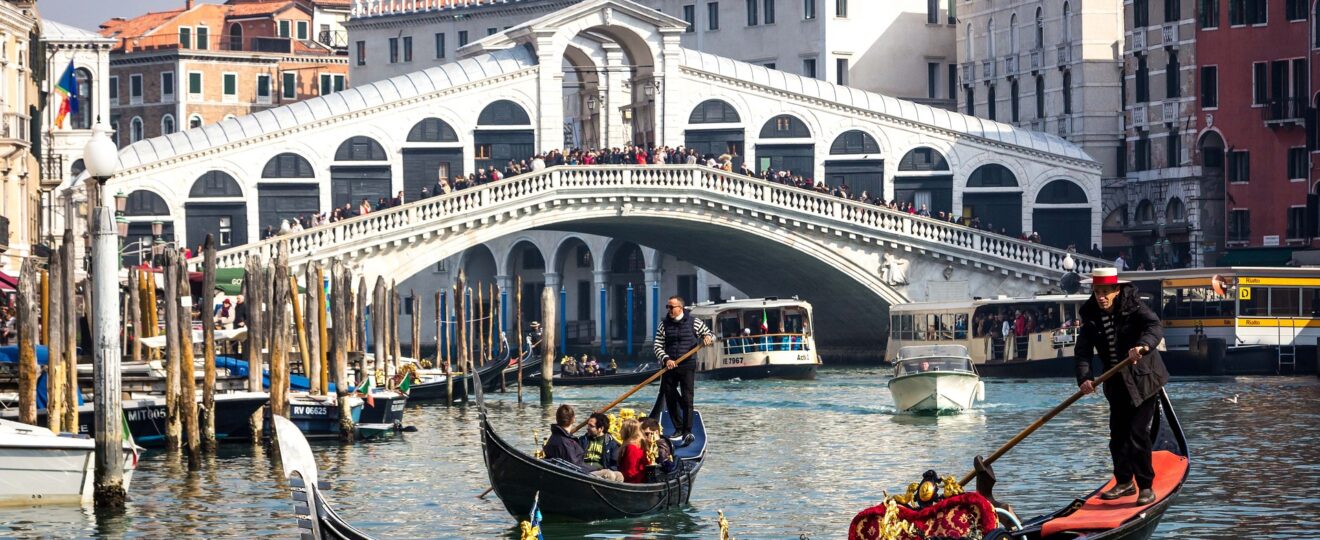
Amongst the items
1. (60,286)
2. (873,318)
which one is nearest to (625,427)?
(60,286)

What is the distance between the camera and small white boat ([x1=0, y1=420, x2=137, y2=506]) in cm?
1808

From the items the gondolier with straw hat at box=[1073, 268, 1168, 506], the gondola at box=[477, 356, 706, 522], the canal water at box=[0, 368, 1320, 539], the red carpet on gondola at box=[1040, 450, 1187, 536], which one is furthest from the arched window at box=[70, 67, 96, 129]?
the gondolier with straw hat at box=[1073, 268, 1168, 506]

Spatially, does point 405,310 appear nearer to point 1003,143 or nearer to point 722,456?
point 1003,143

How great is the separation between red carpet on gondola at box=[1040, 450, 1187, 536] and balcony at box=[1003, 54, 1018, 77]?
34907 millimetres

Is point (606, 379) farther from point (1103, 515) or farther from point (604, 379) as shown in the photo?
point (1103, 515)

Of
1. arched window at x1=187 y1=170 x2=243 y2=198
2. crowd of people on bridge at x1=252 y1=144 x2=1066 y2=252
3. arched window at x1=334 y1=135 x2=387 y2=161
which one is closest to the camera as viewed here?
crowd of people on bridge at x1=252 y1=144 x2=1066 y2=252

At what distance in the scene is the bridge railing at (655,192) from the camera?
3903cm

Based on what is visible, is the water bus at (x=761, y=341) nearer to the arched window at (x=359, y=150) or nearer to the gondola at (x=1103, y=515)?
the arched window at (x=359, y=150)

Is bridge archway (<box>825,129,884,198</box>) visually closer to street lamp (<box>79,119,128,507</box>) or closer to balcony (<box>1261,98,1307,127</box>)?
balcony (<box>1261,98,1307,127</box>)

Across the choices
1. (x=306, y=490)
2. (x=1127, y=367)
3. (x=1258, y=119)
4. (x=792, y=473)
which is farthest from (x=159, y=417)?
(x=1258, y=119)

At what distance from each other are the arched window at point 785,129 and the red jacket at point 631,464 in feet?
92.2

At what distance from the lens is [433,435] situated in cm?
2780

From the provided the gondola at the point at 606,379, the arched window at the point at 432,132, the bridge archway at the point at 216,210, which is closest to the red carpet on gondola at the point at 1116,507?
the gondola at the point at 606,379

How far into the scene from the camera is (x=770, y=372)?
1563 inches
